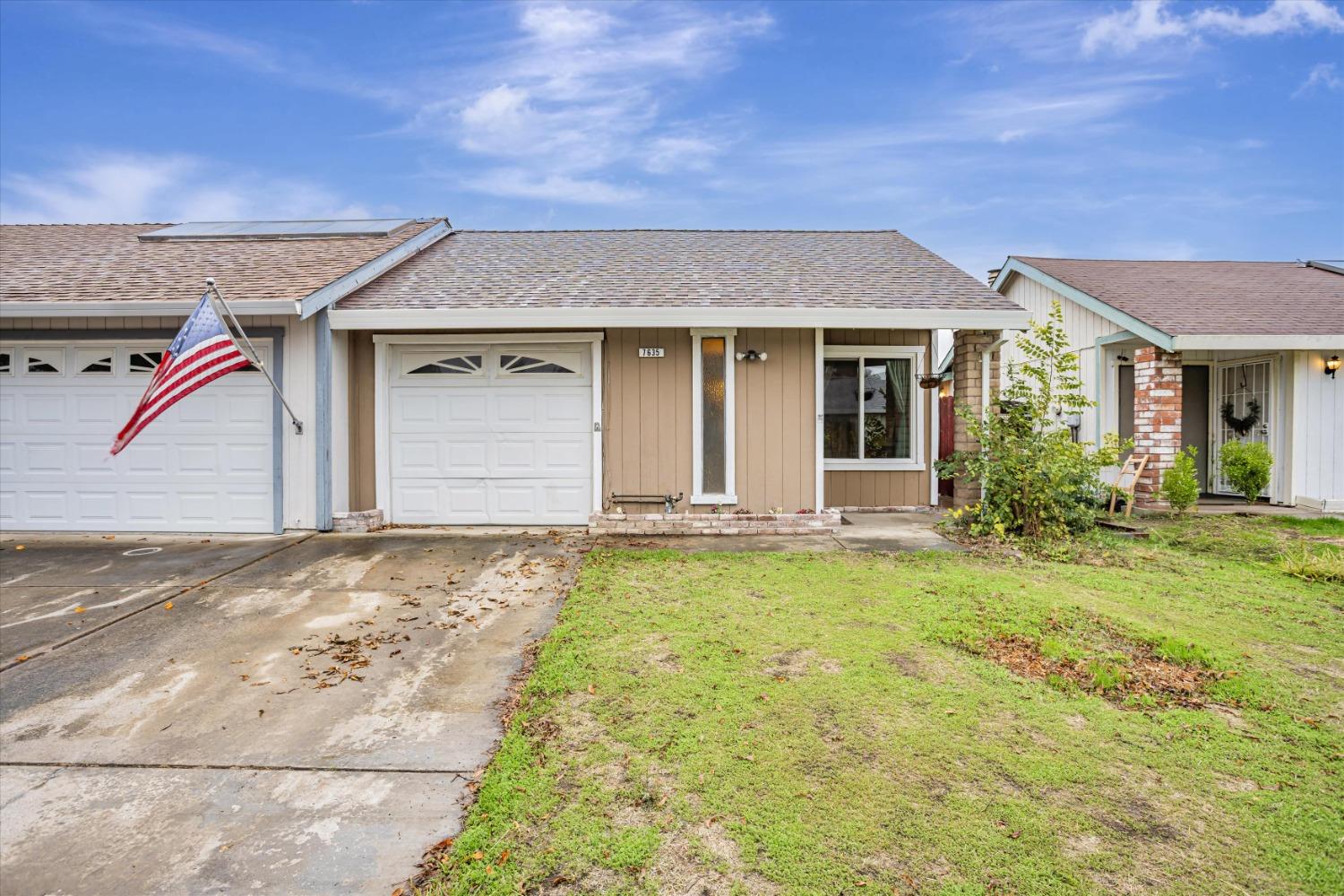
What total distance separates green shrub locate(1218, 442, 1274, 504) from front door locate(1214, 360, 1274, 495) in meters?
0.82

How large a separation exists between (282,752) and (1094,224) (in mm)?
32315

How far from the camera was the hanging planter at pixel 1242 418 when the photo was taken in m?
9.74

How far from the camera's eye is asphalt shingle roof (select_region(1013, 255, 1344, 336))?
8758 mm

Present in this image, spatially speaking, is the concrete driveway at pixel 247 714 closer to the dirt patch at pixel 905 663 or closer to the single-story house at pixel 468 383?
the single-story house at pixel 468 383

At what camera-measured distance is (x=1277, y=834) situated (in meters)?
2.05

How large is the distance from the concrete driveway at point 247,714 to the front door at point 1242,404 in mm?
10988

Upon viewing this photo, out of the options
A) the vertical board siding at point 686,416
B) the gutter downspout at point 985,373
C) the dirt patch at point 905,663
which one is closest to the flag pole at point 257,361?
the vertical board siding at point 686,416

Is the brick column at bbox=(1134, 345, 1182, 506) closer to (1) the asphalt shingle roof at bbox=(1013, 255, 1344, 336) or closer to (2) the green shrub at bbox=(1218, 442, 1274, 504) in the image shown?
(1) the asphalt shingle roof at bbox=(1013, 255, 1344, 336)

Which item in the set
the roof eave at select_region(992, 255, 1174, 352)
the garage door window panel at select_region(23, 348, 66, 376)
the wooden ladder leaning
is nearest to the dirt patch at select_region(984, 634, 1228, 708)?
the wooden ladder leaning

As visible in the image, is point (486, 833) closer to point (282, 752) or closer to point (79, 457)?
point (282, 752)

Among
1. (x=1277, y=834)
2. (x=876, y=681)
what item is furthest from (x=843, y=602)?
(x=1277, y=834)

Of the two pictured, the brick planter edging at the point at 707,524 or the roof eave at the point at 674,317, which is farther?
the brick planter edging at the point at 707,524

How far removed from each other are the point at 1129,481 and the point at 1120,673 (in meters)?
7.61

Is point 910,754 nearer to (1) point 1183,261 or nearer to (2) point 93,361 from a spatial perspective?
(2) point 93,361
